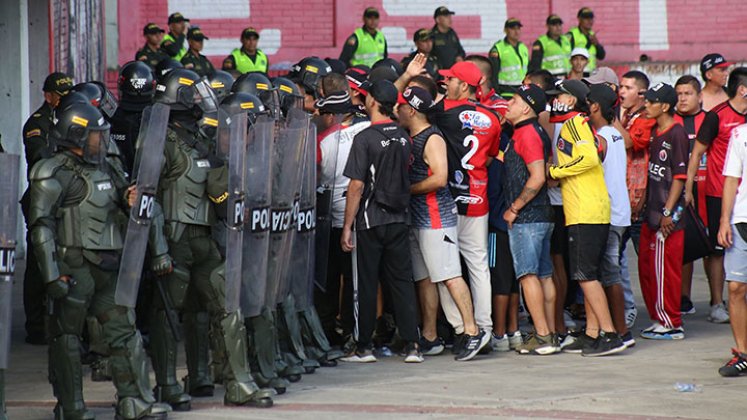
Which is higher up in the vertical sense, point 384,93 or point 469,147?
point 384,93

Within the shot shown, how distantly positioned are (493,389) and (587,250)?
1.70 meters

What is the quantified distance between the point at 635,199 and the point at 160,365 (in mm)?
4749

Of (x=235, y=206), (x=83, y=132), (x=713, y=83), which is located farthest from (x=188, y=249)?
(x=713, y=83)

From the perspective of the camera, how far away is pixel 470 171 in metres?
10.2

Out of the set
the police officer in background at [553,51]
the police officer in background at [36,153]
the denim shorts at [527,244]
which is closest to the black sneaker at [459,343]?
the denim shorts at [527,244]

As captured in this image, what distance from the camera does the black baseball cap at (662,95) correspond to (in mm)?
10812

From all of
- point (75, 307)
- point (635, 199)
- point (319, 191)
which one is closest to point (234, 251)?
point (75, 307)

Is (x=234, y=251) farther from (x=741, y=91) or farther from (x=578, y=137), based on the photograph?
(x=741, y=91)

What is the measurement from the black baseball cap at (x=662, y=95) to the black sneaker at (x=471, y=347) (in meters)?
2.41

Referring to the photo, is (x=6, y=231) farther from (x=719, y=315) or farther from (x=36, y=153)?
(x=719, y=315)

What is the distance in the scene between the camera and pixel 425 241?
10102mm

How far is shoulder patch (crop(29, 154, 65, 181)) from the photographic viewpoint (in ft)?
24.7

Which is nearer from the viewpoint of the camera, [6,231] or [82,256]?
[6,231]

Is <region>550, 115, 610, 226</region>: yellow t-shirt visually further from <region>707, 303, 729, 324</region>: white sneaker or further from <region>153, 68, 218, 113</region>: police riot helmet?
<region>153, 68, 218, 113</region>: police riot helmet
